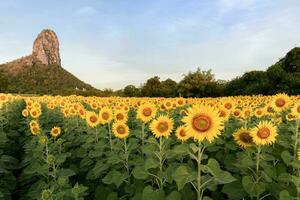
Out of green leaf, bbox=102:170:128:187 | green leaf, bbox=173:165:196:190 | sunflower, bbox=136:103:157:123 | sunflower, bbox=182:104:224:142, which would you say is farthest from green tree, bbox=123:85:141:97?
green leaf, bbox=173:165:196:190

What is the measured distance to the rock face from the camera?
17000 centimetres

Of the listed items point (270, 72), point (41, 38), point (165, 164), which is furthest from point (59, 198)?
point (41, 38)

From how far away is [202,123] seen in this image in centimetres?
435

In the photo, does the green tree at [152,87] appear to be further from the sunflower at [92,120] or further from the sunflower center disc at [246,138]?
the sunflower center disc at [246,138]

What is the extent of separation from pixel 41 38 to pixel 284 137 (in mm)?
187265

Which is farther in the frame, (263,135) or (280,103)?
(280,103)

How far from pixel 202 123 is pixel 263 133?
1.04 metres

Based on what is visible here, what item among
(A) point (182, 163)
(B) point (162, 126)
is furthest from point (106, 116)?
(A) point (182, 163)

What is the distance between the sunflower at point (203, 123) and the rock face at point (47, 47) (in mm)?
164653

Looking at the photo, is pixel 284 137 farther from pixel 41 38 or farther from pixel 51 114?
pixel 41 38

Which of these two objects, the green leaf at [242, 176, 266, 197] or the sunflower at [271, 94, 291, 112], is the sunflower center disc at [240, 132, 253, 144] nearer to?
the green leaf at [242, 176, 266, 197]

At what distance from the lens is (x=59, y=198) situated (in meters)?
5.43

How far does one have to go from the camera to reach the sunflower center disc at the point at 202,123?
434cm

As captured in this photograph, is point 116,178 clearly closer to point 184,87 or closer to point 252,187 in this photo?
point 252,187
